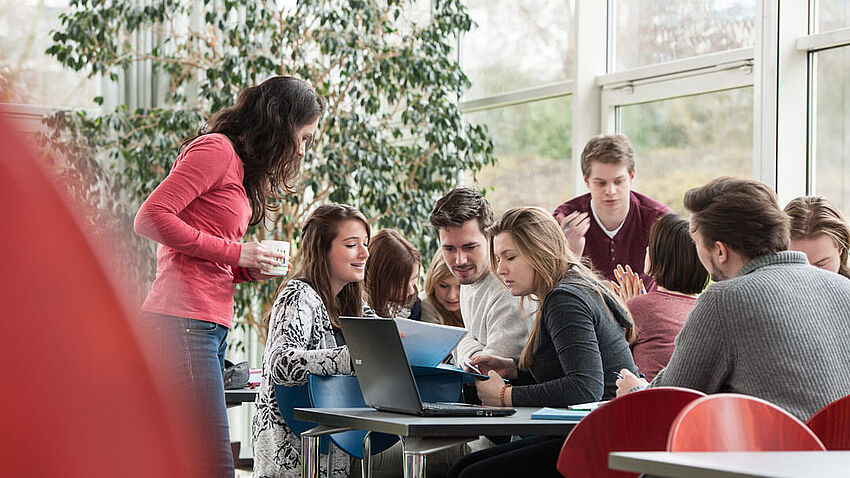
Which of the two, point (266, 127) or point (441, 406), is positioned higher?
point (266, 127)

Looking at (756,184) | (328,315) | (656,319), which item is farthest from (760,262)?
(328,315)

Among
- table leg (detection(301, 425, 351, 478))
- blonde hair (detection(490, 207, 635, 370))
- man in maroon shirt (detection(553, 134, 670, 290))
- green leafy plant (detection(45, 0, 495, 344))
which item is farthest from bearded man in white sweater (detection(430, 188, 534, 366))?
green leafy plant (detection(45, 0, 495, 344))

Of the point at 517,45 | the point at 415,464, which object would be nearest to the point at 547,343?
the point at 415,464

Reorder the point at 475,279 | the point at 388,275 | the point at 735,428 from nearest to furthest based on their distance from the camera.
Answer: the point at 735,428 → the point at 475,279 → the point at 388,275

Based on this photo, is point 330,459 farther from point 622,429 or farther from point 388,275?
point 622,429

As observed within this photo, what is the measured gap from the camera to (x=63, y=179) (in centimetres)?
19

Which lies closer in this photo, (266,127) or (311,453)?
(266,127)

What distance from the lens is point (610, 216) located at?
4.09 m

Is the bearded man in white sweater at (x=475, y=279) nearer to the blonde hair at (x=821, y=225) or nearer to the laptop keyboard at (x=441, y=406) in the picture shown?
the laptop keyboard at (x=441, y=406)

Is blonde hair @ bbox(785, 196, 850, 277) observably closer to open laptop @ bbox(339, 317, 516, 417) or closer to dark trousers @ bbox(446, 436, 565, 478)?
dark trousers @ bbox(446, 436, 565, 478)

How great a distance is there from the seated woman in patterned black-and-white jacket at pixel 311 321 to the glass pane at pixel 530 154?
2.45 m

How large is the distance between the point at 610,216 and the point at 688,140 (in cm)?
103

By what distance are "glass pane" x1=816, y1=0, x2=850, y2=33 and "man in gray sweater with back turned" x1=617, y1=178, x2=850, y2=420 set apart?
2213 millimetres

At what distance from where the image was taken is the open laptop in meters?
2.47
